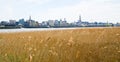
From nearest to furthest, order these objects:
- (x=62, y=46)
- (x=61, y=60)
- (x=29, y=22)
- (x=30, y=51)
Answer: (x=61, y=60) → (x=30, y=51) → (x=62, y=46) → (x=29, y=22)

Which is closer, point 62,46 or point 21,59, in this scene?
point 21,59

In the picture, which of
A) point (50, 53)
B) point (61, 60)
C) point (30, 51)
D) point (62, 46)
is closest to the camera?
point (61, 60)

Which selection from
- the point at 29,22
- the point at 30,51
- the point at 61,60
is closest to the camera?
the point at 61,60

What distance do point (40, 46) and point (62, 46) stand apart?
0.56 m

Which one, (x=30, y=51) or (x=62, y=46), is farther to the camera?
(x=62, y=46)

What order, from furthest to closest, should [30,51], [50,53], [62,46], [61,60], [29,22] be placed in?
[29,22] → [62,46] → [30,51] → [50,53] → [61,60]

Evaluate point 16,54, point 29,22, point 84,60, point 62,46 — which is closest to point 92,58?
point 84,60

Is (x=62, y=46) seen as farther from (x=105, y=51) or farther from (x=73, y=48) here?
(x=105, y=51)

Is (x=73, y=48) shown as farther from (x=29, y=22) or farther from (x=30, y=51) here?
(x=29, y=22)

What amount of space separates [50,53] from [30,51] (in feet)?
1.94

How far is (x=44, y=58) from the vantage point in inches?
211

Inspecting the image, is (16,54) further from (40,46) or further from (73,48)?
(73,48)

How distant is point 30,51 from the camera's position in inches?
236

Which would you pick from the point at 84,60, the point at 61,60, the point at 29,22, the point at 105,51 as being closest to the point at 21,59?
the point at 61,60
